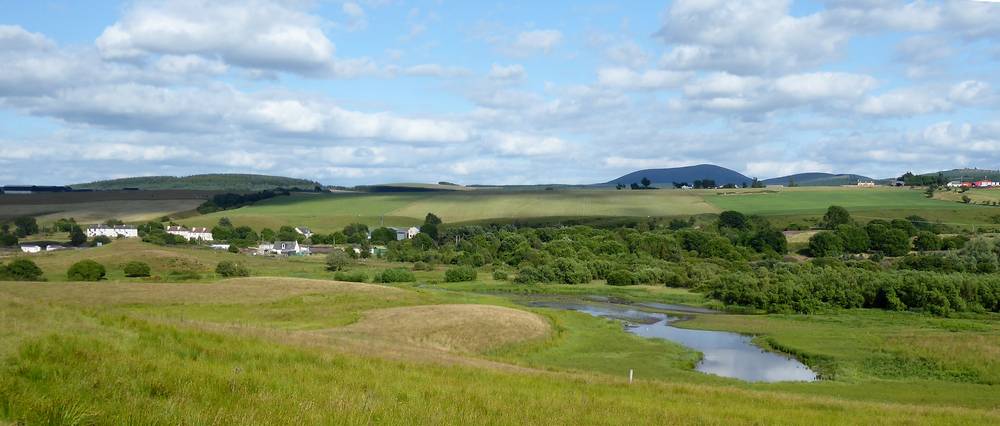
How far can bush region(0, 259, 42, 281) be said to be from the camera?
74.7 m

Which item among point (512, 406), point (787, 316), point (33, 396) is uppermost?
point (33, 396)

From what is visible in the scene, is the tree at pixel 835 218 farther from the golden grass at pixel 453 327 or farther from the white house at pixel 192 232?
the white house at pixel 192 232

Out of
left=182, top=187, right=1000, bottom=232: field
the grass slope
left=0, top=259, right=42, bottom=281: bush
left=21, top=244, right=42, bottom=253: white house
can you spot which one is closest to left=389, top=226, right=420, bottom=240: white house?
left=182, top=187, right=1000, bottom=232: field

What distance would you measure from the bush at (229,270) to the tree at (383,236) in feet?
150

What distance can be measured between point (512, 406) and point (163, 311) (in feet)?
147

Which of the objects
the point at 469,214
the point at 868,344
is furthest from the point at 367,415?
the point at 469,214

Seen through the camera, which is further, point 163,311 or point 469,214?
point 469,214

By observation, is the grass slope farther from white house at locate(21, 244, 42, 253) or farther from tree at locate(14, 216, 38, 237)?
tree at locate(14, 216, 38, 237)

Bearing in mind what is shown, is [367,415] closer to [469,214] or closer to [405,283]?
[405,283]

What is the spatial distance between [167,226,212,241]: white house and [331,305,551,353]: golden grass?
87.2 meters

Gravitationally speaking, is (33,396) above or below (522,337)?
above

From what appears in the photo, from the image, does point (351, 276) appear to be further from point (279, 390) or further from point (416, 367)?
point (279, 390)

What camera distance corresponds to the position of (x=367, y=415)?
1095cm

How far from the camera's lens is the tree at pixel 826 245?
111 m
